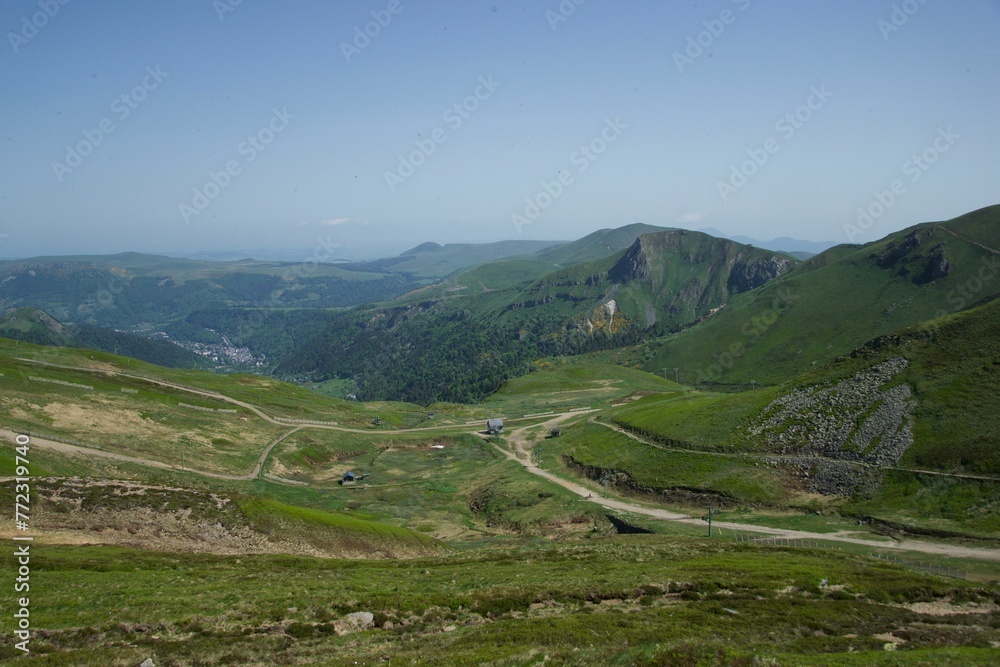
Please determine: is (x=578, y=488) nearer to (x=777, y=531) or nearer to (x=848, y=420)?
(x=777, y=531)

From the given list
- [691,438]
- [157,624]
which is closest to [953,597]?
[157,624]

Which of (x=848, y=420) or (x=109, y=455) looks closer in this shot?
(x=109, y=455)

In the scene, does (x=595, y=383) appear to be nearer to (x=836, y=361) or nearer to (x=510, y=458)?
(x=510, y=458)

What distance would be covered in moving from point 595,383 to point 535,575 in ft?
485

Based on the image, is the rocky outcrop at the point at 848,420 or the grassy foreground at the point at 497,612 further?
the rocky outcrop at the point at 848,420

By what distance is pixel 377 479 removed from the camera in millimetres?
90438

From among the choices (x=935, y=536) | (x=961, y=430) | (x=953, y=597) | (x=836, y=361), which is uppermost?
(x=836, y=361)

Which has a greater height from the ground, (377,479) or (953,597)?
(953,597)

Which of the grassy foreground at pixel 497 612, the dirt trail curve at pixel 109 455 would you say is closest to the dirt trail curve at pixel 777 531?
the grassy foreground at pixel 497 612

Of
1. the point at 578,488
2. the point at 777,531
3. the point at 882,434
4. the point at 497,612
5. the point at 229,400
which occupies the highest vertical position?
the point at 882,434

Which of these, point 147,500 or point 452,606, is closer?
point 452,606

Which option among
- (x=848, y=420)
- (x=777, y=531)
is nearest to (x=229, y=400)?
(x=777, y=531)

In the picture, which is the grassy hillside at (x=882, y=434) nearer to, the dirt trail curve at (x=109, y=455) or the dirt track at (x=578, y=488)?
the dirt track at (x=578, y=488)

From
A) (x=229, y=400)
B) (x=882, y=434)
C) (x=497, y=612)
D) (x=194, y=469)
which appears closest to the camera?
(x=497, y=612)
